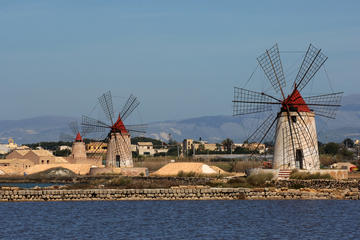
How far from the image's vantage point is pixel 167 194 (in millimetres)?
33031

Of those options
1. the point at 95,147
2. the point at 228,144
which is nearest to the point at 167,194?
the point at 95,147

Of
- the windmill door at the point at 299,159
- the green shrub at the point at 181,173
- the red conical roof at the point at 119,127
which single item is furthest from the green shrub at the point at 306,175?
the red conical roof at the point at 119,127

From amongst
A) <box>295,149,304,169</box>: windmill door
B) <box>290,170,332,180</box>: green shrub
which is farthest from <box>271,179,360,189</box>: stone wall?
<box>295,149,304,169</box>: windmill door

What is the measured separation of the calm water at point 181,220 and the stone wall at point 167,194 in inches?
39.6

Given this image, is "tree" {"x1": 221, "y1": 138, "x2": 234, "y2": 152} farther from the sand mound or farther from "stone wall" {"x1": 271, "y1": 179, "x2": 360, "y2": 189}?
"stone wall" {"x1": 271, "y1": 179, "x2": 360, "y2": 189}

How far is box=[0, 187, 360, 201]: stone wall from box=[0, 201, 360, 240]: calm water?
1.00m

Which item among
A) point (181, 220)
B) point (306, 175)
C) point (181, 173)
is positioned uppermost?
point (181, 173)

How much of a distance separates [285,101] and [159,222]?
18.4 meters

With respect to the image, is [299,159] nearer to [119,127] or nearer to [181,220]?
[181,220]

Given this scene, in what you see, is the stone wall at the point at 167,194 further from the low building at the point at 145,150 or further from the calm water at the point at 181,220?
the low building at the point at 145,150

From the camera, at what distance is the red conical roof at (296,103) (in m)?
41.0

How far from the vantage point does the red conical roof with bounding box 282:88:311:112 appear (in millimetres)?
40969

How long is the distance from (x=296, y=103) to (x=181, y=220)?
17866 millimetres

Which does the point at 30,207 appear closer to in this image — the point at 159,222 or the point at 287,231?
the point at 159,222
